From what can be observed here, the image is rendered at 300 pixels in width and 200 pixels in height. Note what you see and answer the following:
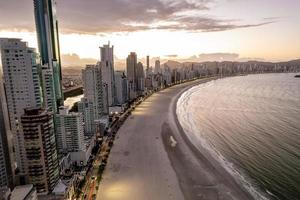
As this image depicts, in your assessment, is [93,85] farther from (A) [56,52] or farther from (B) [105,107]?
(A) [56,52]

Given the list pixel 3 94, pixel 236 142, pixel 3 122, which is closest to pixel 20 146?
pixel 3 122

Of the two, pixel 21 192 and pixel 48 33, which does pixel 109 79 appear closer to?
pixel 48 33

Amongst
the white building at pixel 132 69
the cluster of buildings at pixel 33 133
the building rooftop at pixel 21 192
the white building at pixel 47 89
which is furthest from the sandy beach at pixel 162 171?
the white building at pixel 132 69

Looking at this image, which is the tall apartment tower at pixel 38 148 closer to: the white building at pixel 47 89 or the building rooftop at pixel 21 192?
the building rooftop at pixel 21 192

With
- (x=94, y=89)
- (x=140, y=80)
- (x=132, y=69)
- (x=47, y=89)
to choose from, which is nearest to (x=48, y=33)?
(x=94, y=89)

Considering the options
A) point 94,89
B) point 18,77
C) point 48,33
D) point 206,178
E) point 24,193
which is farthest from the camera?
point 48,33
